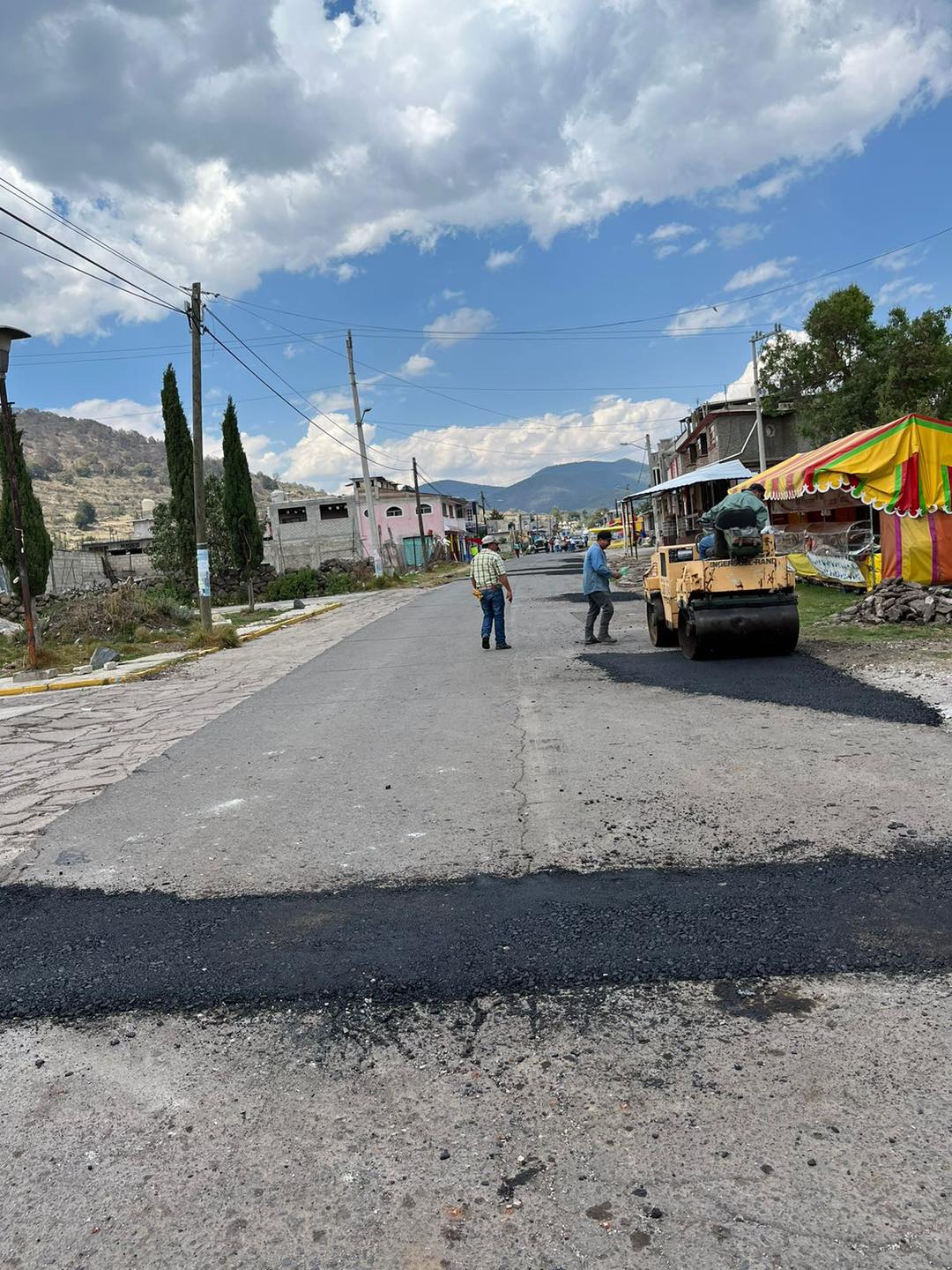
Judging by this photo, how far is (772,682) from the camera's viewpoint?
9117mm

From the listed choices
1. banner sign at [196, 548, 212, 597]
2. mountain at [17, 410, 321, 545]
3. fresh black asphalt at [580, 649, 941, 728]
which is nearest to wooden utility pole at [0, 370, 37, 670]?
banner sign at [196, 548, 212, 597]

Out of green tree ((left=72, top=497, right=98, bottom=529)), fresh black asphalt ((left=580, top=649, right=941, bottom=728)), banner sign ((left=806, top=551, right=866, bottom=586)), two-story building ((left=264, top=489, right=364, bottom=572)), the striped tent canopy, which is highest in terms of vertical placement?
green tree ((left=72, top=497, right=98, bottom=529))

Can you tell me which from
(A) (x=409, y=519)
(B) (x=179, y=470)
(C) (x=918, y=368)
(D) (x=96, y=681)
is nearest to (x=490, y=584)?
(D) (x=96, y=681)

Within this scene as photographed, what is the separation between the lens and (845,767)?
231 inches

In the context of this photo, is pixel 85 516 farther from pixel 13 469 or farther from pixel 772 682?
pixel 772 682

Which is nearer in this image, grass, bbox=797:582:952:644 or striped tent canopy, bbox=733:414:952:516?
grass, bbox=797:582:952:644

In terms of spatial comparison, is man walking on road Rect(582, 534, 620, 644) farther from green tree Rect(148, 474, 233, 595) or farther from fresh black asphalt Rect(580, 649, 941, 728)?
green tree Rect(148, 474, 233, 595)

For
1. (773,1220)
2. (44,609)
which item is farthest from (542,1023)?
(44,609)

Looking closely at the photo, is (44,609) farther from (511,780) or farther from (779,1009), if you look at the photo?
(779,1009)

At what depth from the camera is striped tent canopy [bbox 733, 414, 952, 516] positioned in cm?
1413

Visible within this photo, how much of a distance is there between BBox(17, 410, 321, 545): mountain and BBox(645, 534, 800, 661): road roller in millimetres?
60728

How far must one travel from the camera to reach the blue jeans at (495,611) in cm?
1308

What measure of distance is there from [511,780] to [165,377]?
34.8m

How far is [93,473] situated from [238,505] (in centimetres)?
8818
